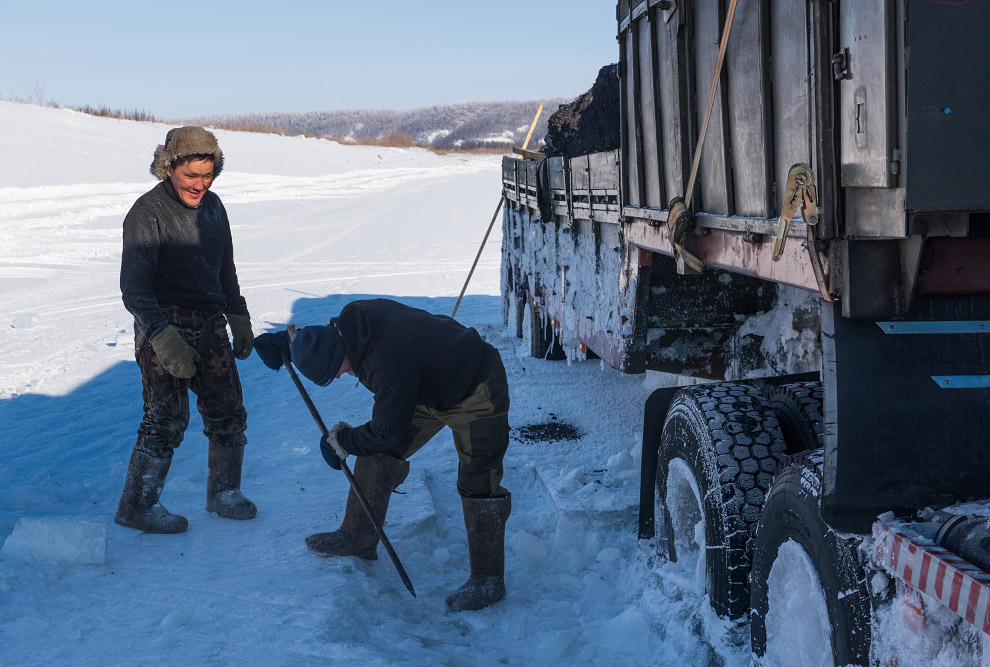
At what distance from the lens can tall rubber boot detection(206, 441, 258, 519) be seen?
4.15 meters

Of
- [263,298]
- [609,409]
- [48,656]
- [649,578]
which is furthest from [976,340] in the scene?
[263,298]

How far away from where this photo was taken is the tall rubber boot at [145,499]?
3867 millimetres

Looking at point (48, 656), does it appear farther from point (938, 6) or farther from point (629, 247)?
point (938, 6)

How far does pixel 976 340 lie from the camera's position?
208cm

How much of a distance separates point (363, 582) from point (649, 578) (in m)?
1.28

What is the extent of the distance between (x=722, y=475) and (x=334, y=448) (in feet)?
5.57

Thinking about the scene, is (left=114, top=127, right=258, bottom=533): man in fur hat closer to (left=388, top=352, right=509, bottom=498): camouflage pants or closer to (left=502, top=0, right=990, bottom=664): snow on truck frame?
(left=388, top=352, right=509, bottom=498): camouflage pants

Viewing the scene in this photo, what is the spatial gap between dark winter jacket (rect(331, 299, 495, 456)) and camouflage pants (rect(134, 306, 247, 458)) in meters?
0.97

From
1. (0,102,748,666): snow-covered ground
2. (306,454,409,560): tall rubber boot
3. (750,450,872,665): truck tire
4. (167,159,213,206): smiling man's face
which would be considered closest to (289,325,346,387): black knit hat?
(306,454,409,560): tall rubber boot

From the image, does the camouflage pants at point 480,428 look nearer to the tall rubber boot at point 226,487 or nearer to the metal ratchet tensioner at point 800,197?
the tall rubber boot at point 226,487

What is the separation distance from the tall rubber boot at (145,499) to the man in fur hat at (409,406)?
29.4 inches

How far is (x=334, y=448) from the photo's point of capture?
357cm

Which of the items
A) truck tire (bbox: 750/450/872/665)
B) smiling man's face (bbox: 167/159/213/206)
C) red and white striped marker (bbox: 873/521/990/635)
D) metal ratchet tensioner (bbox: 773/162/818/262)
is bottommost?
truck tire (bbox: 750/450/872/665)

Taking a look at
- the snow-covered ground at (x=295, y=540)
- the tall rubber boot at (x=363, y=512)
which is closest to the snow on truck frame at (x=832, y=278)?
the snow-covered ground at (x=295, y=540)
